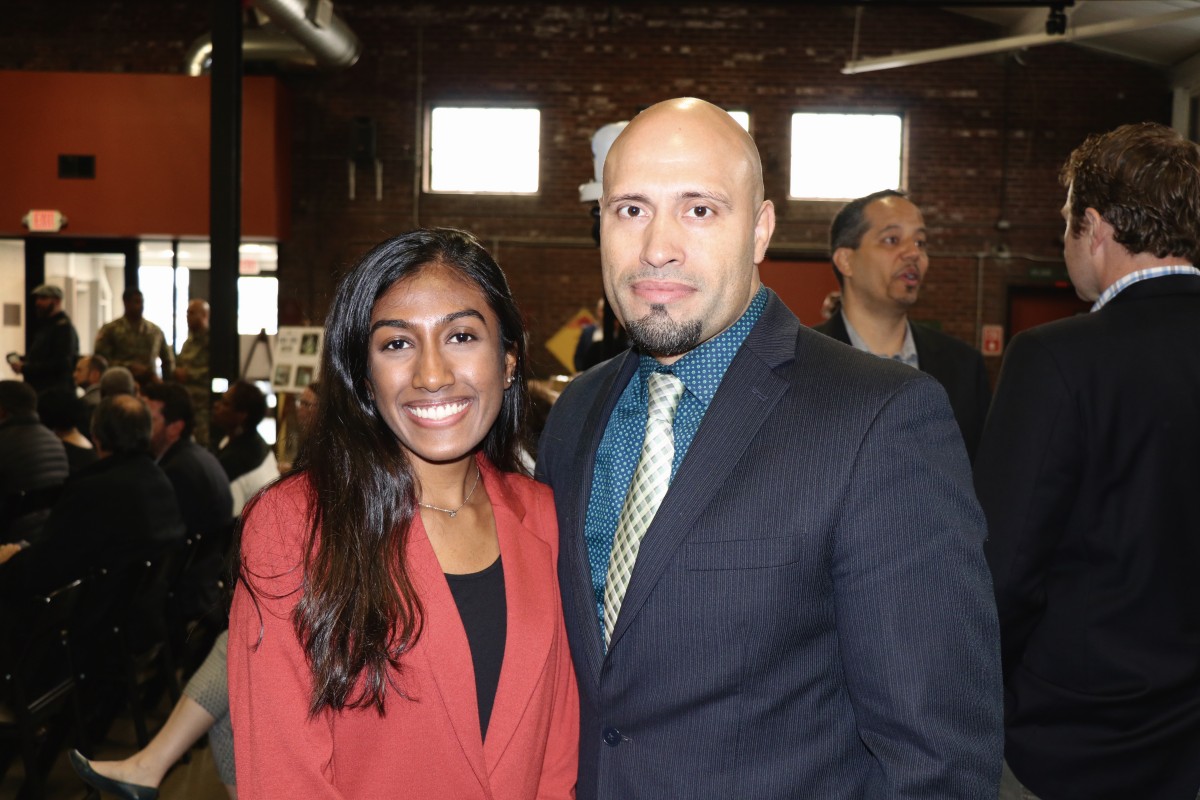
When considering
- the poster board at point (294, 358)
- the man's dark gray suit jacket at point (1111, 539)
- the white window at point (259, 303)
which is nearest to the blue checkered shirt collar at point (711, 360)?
the man's dark gray suit jacket at point (1111, 539)

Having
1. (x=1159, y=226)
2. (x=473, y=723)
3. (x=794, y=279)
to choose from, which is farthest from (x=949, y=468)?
(x=794, y=279)

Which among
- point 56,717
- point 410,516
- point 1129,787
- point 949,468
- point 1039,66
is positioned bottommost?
point 56,717

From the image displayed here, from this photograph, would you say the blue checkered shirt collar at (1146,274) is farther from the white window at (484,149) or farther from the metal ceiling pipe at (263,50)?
the white window at (484,149)

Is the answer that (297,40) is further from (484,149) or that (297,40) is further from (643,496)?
(643,496)

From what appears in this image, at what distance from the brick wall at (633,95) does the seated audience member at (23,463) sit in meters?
5.67

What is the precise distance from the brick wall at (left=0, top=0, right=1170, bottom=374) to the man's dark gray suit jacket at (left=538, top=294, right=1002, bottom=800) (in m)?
10.1

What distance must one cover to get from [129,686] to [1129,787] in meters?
3.83

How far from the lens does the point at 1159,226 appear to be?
2168mm

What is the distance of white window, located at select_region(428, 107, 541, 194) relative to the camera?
1182 centimetres

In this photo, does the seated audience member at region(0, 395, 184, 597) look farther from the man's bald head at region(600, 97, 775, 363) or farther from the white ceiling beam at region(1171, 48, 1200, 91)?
the white ceiling beam at region(1171, 48, 1200, 91)

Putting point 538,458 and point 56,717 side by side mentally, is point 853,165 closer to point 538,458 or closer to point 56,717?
point 56,717

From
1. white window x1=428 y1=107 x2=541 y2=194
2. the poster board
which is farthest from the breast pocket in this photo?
white window x1=428 y1=107 x2=541 y2=194

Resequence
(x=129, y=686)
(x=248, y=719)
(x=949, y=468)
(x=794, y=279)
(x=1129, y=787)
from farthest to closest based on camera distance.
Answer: (x=794, y=279) → (x=129, y=686) → (x=1129, y=787) → (x=248, y=719) → (x=949, y=468)

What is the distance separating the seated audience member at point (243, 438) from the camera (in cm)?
616
